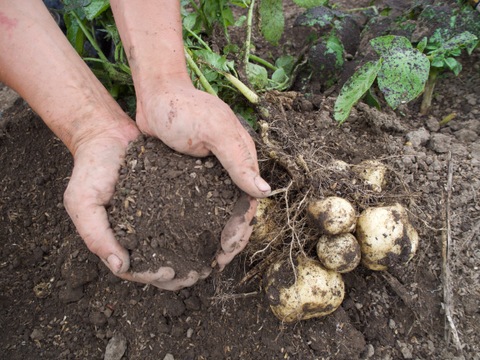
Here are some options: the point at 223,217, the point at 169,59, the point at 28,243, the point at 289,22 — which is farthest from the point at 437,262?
the point at 289,22

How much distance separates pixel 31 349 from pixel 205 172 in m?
0.82

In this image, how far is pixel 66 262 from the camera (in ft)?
4.52

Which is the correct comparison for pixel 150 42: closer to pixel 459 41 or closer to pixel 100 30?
pixel 100 30

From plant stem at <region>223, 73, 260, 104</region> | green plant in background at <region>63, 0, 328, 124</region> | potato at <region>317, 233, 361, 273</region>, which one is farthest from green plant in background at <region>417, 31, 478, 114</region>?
potato at <region>317, 233, 361, 273</region>

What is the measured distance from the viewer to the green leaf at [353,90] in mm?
1401

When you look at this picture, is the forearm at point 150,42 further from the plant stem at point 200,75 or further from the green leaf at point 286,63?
the green leaf at point 286,63

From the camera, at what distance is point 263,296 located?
4.15 feet

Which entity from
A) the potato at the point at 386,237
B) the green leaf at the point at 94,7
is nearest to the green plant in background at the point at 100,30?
the green leaf at the point at 94,7

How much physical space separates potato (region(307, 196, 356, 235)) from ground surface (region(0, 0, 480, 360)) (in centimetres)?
9

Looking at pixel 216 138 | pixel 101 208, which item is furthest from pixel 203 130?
pixel 101 208

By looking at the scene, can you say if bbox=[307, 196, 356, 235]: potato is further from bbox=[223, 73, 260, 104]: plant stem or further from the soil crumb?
bbox=[223, 73, 260, 104]: plant stem

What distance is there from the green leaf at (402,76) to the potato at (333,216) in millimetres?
457

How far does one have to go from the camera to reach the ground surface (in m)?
1.19

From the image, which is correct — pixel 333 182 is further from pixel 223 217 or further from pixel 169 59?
pixel 169 59
